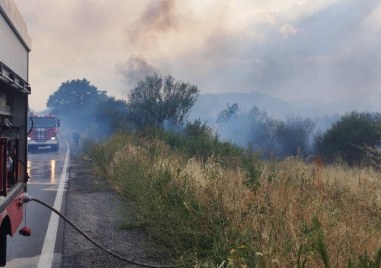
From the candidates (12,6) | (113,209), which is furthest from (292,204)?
(113,209)

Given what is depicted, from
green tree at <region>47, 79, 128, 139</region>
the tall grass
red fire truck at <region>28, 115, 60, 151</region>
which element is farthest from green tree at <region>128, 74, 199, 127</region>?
green tree at <region>47, 79, 128, 139</region>

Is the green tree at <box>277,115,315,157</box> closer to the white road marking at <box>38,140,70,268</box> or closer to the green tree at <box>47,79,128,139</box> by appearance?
the white road marking at <box>38,140,70,268</box>

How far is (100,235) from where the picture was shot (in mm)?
6941

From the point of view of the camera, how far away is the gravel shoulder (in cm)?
569

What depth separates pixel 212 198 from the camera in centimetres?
603

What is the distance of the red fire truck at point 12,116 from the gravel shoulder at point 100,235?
3.51 ft

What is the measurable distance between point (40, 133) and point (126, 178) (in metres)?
22.6

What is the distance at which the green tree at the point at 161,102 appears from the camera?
29766 mm

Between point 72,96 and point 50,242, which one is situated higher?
point 72,96

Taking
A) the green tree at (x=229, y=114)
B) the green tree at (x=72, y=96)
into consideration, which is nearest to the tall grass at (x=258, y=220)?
the green tree at (x=229, y=114)

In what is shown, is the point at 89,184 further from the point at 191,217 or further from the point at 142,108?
the point at 142,108

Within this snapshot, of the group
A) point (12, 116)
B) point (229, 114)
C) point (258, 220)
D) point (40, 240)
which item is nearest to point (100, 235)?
point (40, 240)

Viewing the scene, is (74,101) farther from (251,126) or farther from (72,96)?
(251,126)

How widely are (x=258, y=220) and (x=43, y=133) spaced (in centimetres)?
2841
